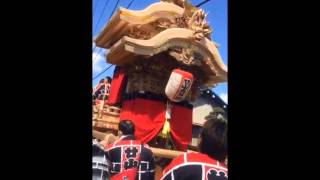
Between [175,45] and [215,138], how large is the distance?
1.40ft

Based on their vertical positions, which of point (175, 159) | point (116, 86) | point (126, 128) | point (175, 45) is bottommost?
point (175, 159)

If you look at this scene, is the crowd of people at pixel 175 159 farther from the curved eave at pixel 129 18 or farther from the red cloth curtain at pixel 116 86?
the curved eave at pixel 129 18

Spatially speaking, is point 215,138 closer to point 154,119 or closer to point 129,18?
point 154,119

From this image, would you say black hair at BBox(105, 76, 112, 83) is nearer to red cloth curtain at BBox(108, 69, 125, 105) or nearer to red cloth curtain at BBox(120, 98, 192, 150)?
red cloth curtain at BBox(108, 69, 125, 105)

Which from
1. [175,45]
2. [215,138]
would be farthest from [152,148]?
[175,45]

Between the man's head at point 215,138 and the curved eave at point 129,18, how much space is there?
0.47 meters

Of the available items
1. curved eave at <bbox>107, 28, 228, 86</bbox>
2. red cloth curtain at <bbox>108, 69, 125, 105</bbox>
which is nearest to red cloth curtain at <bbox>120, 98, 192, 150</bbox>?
red cloth curtain at <bbox>108, 69, 125, 105</bbox>

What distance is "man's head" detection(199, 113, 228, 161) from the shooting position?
1545mm

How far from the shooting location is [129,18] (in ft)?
5.66

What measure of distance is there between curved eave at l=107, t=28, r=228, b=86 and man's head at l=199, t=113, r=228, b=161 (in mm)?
221

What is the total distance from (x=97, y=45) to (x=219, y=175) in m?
0.64

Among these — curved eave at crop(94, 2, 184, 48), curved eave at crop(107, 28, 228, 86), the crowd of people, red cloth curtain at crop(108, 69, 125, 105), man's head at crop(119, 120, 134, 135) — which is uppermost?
curved eave at crop(94, 2, 184, 48)
